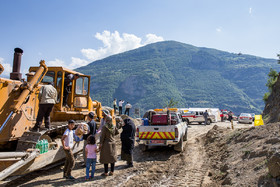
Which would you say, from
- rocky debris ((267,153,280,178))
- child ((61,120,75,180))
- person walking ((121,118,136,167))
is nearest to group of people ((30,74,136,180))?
child ((61,120,75,180))

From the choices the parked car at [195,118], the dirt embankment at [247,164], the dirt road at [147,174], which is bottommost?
the dirt road at [147,174]

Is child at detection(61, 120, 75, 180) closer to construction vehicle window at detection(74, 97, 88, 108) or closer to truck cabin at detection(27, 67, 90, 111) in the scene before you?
truck cabin at detection(27, 67, 90, 111)

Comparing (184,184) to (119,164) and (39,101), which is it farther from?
(39,101)

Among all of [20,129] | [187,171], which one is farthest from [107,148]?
[187,171]

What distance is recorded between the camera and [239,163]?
700 centimetres

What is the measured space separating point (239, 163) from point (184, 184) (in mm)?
1979

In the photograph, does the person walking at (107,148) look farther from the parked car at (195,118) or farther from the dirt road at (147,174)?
the parked car at (195,118)

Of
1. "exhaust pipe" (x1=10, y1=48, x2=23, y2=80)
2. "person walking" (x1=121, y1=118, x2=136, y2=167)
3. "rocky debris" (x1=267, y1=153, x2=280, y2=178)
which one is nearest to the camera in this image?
"rocky debris" (x1=267, y1=153, x2=280, y2=178)

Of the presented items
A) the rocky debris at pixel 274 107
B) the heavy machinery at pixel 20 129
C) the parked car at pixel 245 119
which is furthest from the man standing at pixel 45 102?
the parked car at pixel 245 119

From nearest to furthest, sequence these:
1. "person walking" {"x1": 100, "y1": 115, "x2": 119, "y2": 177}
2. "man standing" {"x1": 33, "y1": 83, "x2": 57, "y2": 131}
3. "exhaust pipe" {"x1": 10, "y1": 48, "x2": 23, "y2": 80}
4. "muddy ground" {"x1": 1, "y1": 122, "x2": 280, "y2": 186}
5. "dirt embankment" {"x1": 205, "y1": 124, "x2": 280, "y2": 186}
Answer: "dirt embankment" {"x1": 205, "y1": 124, "x2": 280, "y2": 186}
"muddy ground" {"x1": 1, "y1": 122, "x2": 280, "y2": 186}
"person walking" {"x1": 100, "y1": 115, "x2": 119, "y2": 177}
"man standing" {"x1": 33, "y1": 83, "x2": 57, "y2": 131}
"exhaust pipe" {"x1": 10, "y1": 48, "x2": 23, "y2": 80}

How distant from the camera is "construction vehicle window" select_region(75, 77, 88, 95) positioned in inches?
379

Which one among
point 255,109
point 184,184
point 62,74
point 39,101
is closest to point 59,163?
point 39,101

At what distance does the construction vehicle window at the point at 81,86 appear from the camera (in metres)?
9.62

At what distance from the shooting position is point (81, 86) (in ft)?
32.3
